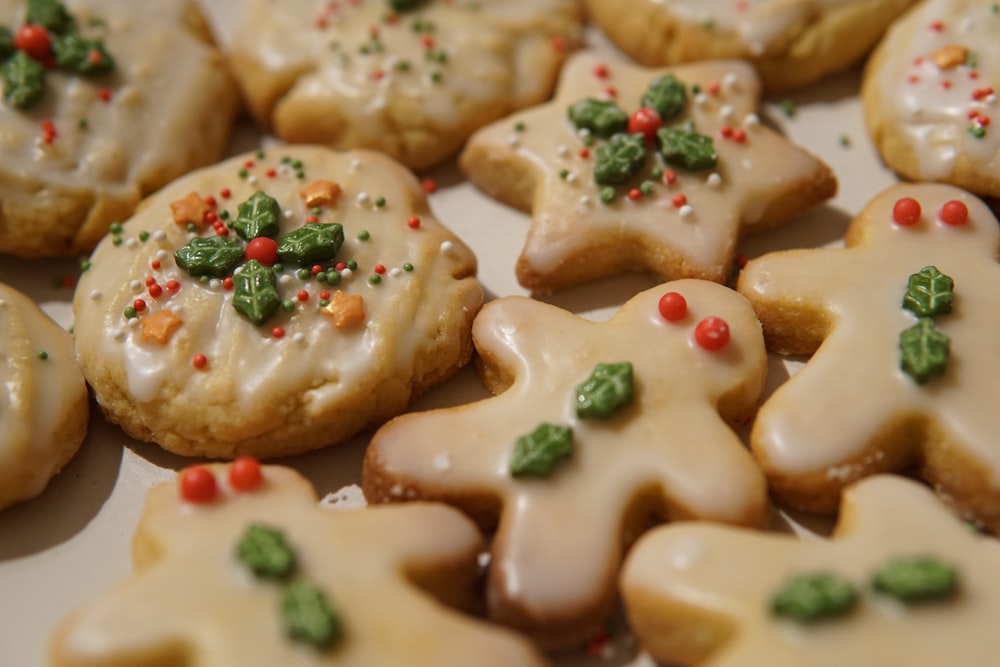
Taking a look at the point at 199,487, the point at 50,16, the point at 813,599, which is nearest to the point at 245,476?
the point at 199,487

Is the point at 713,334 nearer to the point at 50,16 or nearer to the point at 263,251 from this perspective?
the point at 263,251

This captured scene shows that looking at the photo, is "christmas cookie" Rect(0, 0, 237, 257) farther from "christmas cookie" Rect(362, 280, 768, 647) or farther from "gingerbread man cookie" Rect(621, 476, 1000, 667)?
"gingerbread man cookie" Rect(621, 476, 1000, 667)

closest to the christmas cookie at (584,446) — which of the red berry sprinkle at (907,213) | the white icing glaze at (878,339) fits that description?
the white icing glaze at (878,339)

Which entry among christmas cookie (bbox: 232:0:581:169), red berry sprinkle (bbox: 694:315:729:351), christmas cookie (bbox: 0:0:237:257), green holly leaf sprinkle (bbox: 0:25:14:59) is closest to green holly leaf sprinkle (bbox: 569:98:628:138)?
christmas cookie (bbox: 232:0:581:169)

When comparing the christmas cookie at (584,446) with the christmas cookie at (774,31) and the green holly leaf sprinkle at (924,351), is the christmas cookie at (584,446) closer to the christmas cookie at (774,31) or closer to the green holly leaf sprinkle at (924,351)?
the green holly leaf sprinkle at (924,351)

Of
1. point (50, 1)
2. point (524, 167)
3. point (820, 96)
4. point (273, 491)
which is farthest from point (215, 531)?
point (820, 96)
